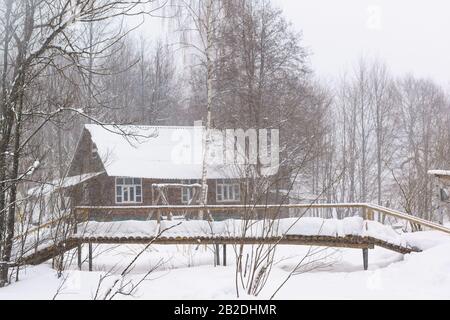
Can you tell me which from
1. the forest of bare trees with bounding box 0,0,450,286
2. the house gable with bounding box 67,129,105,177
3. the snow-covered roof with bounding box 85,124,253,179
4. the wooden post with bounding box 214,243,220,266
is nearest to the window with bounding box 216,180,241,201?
the snow-covered roof with bounding box 85,124,253,179

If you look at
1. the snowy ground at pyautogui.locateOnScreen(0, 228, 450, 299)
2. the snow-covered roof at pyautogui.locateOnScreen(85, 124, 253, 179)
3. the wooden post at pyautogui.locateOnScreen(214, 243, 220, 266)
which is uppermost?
the snow-covered roof at pyautogui.locateOnScreen(85, 124, 253, 179)

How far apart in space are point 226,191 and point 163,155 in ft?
11.3

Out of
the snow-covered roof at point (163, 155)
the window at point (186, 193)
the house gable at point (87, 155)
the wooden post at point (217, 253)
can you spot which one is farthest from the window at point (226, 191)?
the wooden post at point (217, 253)

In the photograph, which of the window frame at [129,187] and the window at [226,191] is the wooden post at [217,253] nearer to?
the window at [226,191]

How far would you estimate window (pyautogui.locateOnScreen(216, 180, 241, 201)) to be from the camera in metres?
21.5

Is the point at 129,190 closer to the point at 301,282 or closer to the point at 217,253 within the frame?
the point at 217,253

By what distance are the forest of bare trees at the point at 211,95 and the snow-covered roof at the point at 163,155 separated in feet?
4.65

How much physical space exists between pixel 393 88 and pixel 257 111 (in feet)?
67.9

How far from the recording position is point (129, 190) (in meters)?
21.0

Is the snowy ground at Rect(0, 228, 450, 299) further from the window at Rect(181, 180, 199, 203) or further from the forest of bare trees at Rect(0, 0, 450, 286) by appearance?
the window at Rect(181, 180, 199, 203)

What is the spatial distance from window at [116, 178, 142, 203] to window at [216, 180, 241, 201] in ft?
12.0

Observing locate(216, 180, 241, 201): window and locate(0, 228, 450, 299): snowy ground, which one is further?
locate(216, 180, 241, 201): window

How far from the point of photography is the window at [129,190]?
20.9 meters

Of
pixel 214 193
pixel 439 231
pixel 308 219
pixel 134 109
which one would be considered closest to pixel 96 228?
pixel 308 219
